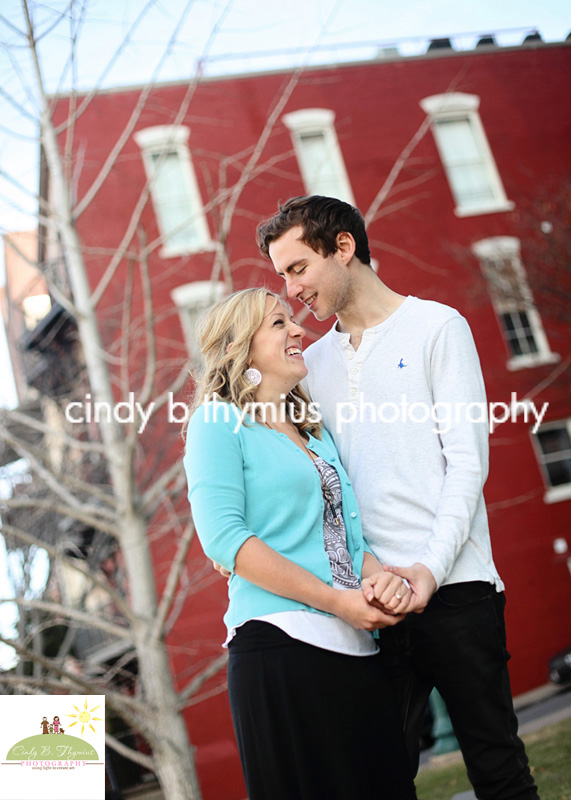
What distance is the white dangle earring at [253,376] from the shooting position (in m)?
1.63

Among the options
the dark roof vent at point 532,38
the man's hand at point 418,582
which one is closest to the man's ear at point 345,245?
the man's hand at point 418,582

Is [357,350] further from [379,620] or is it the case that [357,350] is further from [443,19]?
[443,19]

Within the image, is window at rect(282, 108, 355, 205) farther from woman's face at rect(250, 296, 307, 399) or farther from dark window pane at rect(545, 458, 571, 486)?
woman's face at rect(250, 296, 307, 399)

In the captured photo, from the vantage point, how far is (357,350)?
1.80 meters

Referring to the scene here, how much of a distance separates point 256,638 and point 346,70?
399 inches

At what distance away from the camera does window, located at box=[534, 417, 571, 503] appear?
10.3m

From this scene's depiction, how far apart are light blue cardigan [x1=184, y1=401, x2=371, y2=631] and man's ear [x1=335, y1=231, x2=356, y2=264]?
20.3 inches

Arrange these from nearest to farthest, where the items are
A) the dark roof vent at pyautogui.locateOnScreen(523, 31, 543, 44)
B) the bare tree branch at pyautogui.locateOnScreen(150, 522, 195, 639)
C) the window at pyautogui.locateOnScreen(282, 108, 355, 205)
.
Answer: the bare tree branch at pyautogui.locateOnScreen(150, 522, 195, 639) → the dark roof vent at pyautogui.locateOnScreen(523, 31, 543, 44) → the window at pyautogui.locateOnScreen(282, 108, 355, 205)

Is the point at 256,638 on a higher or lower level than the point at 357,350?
lower

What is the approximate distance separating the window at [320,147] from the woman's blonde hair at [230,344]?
28.0ft

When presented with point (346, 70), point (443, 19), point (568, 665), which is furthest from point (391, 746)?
point (346, 70)

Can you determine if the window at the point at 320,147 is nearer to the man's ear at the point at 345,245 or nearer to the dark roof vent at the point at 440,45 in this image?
the dark roof vent at the point at 440,45

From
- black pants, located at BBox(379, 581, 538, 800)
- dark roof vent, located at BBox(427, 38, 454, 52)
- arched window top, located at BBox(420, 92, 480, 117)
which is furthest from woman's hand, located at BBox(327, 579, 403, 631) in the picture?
dark roof vent, located at BBox(427, 38, 454, 52)

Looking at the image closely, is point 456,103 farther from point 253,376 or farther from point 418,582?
point 418,582
